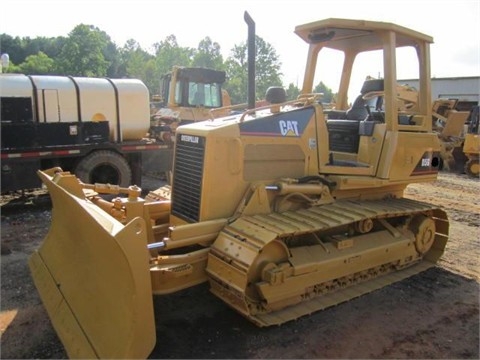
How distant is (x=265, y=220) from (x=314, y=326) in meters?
1.05

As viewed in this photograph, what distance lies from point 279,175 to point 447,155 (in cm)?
1238

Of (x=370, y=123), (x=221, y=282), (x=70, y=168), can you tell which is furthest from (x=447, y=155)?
(x=221, y=282)

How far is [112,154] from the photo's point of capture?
8383mm

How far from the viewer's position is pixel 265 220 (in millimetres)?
4027

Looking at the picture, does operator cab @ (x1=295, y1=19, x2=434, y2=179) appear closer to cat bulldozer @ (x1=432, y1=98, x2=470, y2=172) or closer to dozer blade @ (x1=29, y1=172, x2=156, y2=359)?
dozer blade @ (x1=29, y1=172, x2=156, y2=359)

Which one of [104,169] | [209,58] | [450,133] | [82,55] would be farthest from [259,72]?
[104,169]

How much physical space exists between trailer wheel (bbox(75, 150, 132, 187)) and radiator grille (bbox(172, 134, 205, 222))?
4.15 metres

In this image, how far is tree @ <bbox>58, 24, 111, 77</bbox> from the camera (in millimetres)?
39125

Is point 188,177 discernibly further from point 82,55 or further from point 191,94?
point 82,55

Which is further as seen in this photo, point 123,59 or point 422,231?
point 123,59

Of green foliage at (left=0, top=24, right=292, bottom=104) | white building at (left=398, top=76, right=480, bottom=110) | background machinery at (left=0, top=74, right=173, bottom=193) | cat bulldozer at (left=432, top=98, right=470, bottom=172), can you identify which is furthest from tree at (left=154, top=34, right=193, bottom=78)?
background machinery at (left=0, top=74, right=173, bottom=193)

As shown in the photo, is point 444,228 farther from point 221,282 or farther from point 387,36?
point 221,282

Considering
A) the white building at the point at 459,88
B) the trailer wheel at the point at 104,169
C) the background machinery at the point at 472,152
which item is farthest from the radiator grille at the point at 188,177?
the white building at the point at 459,88

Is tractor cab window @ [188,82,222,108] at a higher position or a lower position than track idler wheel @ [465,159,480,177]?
higher
